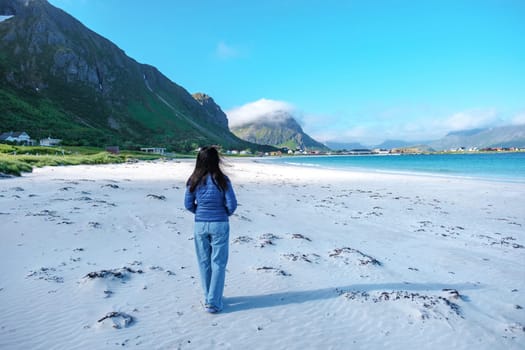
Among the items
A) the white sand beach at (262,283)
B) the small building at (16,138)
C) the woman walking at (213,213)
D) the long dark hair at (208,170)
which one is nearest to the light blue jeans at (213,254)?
the woman walking at (213,213)

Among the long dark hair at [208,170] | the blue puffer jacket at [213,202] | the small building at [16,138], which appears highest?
the small building at [16,138]

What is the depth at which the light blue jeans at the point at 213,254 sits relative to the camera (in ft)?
16.3

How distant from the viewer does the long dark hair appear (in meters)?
5.01

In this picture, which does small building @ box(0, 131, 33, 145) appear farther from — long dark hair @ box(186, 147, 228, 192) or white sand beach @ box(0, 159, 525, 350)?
long dark hair @ box(186, 147, 228, 192)

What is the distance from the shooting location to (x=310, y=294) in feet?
18.9

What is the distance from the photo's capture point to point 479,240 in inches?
390

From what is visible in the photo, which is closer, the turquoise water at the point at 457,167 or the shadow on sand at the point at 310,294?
the shadow on sand at the point at 310,294

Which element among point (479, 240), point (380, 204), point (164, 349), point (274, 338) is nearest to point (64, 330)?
point (164, 349)

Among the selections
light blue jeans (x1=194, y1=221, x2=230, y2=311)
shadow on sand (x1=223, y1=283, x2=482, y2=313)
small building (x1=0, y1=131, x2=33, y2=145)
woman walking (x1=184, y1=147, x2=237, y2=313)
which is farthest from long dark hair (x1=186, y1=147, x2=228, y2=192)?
small building (x1=0, y1=131, x2=33, y2=145)

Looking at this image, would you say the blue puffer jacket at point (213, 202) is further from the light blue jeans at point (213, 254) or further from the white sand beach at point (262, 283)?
the white sand beach at point (262, 283)

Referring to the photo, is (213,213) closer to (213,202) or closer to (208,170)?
(213,202)

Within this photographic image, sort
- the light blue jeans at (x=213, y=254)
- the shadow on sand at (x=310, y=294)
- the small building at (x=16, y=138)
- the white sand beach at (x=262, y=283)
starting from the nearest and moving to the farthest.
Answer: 1. the white sand beach at (x=262, y=283)
2. the light blue jeans at (x=213, y=254)
3. the shadow on sand at (x=310, y=294)
4. the small building at (x=16, y=138)

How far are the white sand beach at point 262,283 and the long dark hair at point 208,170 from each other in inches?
79.5

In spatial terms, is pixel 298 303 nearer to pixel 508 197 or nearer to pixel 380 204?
pixel 380 204
